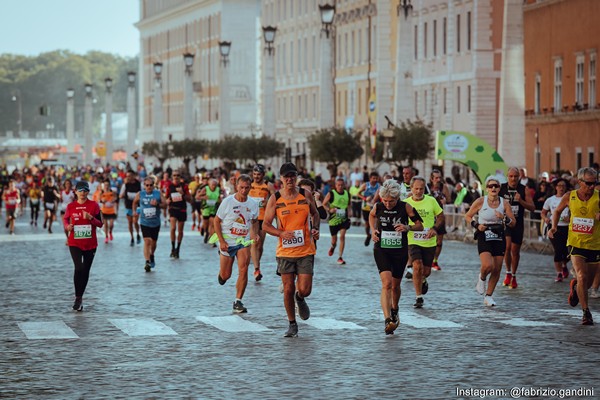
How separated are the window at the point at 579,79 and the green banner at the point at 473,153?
16758 millimetres

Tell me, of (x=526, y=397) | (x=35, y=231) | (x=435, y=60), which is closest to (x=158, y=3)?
(x=435, y=60)

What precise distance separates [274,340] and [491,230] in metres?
5.09

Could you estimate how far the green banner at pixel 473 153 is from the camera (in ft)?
135

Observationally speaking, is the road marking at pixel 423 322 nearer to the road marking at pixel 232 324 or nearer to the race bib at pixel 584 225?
the road marking at pixel 232 324

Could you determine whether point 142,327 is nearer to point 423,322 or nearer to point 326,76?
point 423,322

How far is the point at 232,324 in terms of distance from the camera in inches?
775

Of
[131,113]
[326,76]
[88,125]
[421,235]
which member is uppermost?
[326,76]

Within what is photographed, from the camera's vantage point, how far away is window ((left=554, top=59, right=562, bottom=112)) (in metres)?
60.5

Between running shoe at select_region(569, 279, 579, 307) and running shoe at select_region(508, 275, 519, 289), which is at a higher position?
running shoe at select_region(569, 279, 579, 307)

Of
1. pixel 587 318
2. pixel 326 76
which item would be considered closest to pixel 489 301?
pixel 587 318

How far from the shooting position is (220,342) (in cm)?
1773

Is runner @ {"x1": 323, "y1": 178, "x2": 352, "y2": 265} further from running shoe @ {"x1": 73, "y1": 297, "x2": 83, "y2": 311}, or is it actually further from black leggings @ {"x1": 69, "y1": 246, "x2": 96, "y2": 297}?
running shoe @ {"x1": 73, "y1": 297, "x2": 83, "y2": 311}

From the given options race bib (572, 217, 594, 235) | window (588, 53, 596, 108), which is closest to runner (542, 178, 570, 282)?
race bib (572, 217, 594, 235)

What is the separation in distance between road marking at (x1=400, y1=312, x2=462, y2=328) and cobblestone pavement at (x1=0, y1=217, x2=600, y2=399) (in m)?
0.02
